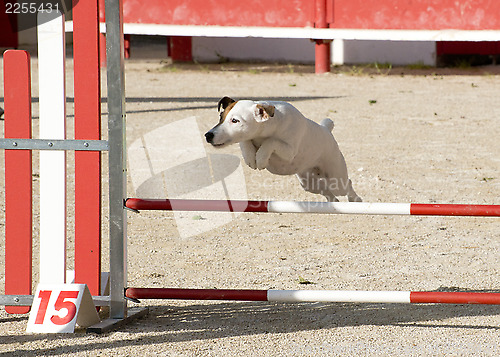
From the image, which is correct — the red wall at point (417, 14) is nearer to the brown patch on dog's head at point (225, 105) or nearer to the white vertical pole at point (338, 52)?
the white vertical pole at point (338, 52)

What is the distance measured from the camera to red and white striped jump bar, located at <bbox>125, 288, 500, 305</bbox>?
137 inches

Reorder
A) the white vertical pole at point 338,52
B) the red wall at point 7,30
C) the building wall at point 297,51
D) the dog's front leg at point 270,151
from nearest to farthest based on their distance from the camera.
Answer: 1. the dog's front leg at point 270,151
2. the building wall at point 297,51
3. the white vertical pole at point 338,52
4. the red wall at point 7,30

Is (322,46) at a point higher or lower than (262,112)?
higher

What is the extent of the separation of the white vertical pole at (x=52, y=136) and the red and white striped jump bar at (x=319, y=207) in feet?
1.17

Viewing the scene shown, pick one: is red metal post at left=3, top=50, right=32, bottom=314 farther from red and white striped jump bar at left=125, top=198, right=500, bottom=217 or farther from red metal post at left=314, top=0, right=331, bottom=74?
red metal post at left=314, top=0, right=331, bottom=74

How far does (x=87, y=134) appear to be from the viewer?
366 centimetres

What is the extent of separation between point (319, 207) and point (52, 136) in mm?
1192

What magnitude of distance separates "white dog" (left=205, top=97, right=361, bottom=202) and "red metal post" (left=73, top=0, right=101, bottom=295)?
1.89ft

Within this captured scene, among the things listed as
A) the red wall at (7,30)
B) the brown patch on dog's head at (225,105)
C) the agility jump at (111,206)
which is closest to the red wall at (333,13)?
the red wall at (7,30)

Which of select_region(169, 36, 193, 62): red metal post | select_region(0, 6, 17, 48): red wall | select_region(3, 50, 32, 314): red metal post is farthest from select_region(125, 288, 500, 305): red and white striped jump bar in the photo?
select_region(0, 6, 17, 48): red wall

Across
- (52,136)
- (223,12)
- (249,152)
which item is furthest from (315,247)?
(223,12)

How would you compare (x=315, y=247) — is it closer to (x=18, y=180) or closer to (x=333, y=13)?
(x=18, y=180)

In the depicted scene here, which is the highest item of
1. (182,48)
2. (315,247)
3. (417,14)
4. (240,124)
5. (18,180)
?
(417,14)

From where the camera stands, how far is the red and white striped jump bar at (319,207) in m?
3.52
